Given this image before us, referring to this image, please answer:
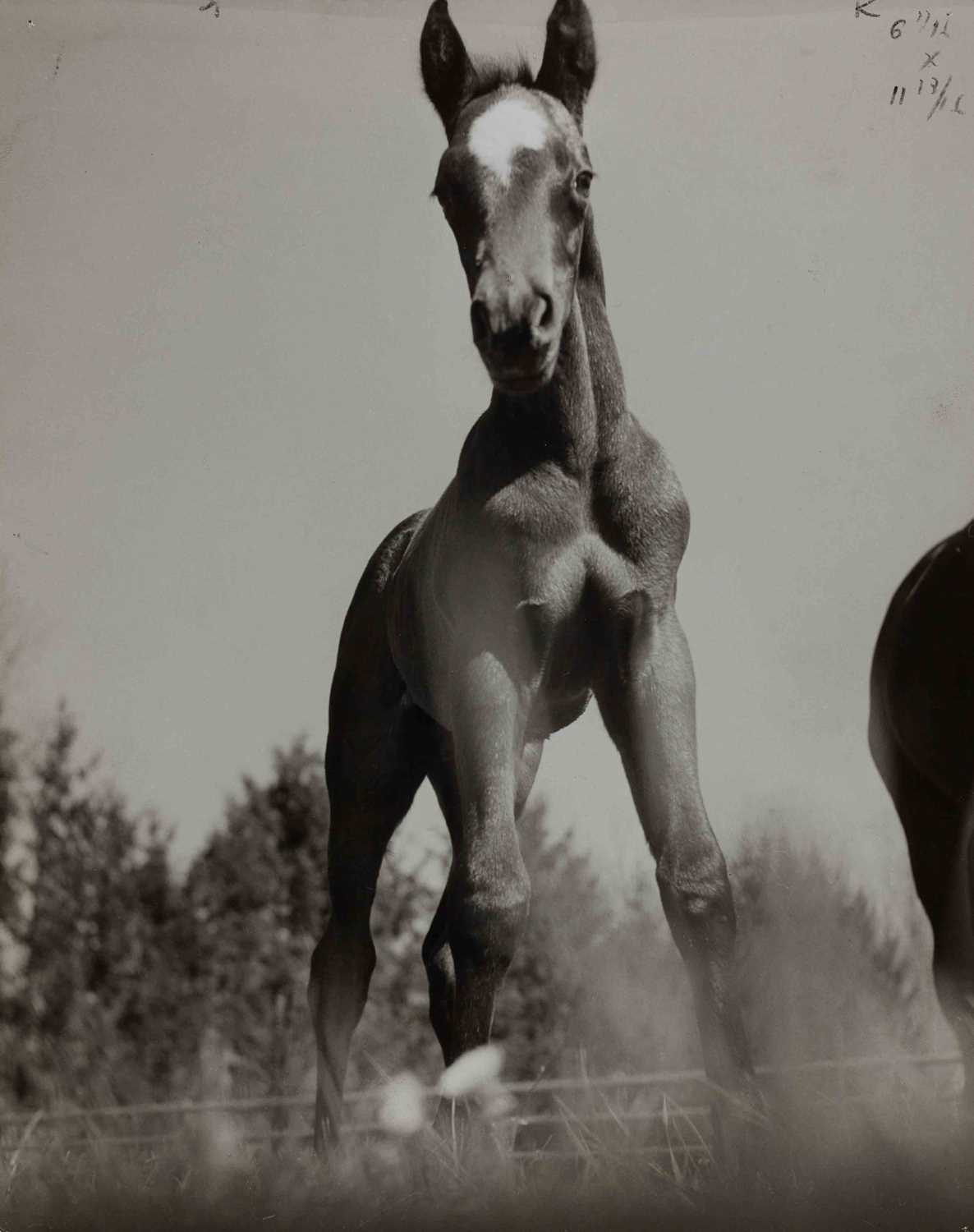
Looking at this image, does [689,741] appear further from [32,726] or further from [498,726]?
[32,726]

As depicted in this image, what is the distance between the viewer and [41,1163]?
3.00 metres

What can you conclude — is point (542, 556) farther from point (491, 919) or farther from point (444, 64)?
point (444, 64)

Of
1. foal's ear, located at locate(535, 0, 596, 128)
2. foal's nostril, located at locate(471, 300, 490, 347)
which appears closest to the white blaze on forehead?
foal's ear, located at locate(535, 0, 596, 128)

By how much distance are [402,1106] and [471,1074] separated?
50 cm

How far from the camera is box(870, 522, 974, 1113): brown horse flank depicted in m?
3.65

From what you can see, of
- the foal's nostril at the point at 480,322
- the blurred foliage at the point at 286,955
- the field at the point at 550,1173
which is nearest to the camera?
the field at the point at 550,1173

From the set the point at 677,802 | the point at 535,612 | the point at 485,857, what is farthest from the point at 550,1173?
the point at 535,612

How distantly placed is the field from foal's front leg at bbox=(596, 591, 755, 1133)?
18cm

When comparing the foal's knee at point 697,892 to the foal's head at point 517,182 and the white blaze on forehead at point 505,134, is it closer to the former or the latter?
the foal's head at point 517,182

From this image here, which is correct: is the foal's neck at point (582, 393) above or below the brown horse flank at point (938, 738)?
above

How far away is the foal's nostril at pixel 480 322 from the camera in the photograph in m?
2.73

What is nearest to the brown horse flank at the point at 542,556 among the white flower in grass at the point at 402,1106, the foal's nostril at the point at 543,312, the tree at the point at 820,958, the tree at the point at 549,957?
the foal's nostril at the point at 543,312

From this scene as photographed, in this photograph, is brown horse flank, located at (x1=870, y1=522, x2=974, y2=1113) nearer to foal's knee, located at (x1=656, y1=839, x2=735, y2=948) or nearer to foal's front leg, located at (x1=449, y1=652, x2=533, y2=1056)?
foal's knee, located at (x1=656, y1=839, x2=735, y2=948)

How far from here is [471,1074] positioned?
283cm
